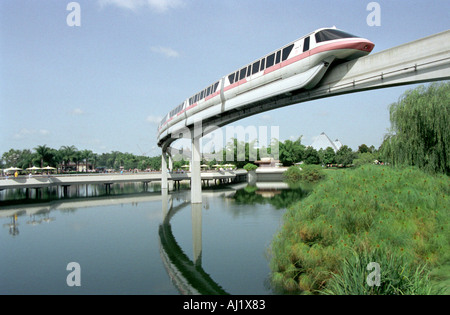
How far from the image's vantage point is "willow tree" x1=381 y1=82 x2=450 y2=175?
18078mm

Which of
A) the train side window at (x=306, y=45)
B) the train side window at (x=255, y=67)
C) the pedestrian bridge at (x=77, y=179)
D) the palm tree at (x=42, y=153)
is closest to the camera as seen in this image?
the train side window at (x=306, y=45)

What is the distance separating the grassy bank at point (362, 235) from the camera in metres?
8.53

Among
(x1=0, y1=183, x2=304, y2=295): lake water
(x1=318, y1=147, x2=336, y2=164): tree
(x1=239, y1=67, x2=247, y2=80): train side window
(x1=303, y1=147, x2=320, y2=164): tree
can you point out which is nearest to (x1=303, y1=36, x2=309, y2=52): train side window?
(x1=239, y1=67, x2=247, y2=80): train side window

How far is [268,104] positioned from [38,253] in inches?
728

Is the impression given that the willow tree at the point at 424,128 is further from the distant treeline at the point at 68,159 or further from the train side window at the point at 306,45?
the distant treeline at the point at 68,159

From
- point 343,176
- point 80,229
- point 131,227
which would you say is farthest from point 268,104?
point 80,229

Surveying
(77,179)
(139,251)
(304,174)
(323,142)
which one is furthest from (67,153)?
(323,142)

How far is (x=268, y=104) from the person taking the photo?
2256 centimetres

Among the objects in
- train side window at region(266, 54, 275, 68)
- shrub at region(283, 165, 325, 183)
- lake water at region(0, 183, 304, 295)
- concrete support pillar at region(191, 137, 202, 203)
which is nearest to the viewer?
lake water at region(0, 183, 304, 295)

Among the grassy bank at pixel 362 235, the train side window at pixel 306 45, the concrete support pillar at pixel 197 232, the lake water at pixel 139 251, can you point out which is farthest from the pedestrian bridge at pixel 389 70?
the concrete support pillar at pixel 197 232

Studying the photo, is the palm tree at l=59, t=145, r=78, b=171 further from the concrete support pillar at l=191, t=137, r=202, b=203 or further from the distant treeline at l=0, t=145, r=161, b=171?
the concrete support pillar at l=191, t=137, r=202, b=203

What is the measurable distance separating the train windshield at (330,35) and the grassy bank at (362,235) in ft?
24.6

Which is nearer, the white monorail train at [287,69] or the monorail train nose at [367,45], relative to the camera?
the monorail train nose at [367,45]

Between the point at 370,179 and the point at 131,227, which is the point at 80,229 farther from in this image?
the point at 370,179
